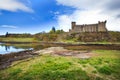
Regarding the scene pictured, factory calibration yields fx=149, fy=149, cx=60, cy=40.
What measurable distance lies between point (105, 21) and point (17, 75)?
113142 mm

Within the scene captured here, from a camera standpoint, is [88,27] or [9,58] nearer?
[9,58]

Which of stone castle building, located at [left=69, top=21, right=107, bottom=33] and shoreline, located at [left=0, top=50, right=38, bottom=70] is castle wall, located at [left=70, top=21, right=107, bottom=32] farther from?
shoreline, located at [left=0, top=50, right=38, bottom=70]

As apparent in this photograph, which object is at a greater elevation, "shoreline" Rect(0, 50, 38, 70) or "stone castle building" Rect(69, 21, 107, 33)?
"stone castle building" Rect(69, 21, 107, 33)

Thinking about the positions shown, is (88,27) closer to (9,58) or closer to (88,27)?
(88,27)

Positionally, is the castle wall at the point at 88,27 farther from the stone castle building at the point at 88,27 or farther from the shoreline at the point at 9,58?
the shoreline at the point at 9,58

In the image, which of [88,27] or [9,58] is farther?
[88,27]

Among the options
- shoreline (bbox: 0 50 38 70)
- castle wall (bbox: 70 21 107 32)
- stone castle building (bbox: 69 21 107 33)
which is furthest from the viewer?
castle wall (bbox: 70 21 107 32)

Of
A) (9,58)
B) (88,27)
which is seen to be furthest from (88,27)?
(9,58)

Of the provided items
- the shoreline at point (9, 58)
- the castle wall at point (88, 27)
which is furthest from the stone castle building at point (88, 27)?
the shoreline at point (9, 58)

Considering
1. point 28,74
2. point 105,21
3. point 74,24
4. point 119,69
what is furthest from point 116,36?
point 28,74

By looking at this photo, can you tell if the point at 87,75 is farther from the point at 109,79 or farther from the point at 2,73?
the point at 2,73

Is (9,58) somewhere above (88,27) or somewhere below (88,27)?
below

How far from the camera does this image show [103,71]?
642 inches

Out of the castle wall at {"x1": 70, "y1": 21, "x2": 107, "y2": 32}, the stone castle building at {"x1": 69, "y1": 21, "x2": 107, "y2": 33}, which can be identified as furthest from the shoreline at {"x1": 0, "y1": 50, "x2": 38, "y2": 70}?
the castle wall at {"x1": 70, "y1": 21, "x2": 107, "y2": 32}
